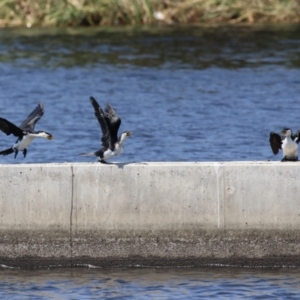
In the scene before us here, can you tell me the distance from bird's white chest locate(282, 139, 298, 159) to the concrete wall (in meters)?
0.90

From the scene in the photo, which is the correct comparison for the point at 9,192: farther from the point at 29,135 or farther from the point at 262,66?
the point at 262,66

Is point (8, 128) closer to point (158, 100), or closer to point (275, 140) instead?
point (275, 140)

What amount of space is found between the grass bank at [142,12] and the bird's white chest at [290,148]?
25.3m

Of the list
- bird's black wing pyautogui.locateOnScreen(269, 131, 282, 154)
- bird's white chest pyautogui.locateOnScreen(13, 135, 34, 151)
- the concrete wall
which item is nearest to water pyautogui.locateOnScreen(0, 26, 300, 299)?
the concrete wall

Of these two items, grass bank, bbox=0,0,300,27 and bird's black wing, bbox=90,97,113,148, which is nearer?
bird's black wing, bbox=90,97,113,148

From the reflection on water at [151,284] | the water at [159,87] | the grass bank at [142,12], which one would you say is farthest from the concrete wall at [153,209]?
the grass bank at [142,12]

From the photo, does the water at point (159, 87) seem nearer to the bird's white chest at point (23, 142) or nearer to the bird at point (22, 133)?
the bird at point (22, 133)

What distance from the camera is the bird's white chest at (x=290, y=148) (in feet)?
44.9

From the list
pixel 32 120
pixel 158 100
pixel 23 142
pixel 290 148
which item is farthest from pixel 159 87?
pixel 290 148

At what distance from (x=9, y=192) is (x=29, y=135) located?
1.28m

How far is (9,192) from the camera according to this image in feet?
42.0

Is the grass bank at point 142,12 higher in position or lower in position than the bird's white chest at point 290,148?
higher

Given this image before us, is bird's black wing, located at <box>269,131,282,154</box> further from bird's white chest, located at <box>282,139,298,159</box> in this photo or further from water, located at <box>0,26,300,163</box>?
water, located at <box>0,26,300,163</box>

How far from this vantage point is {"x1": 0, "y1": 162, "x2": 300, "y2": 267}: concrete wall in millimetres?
12805
